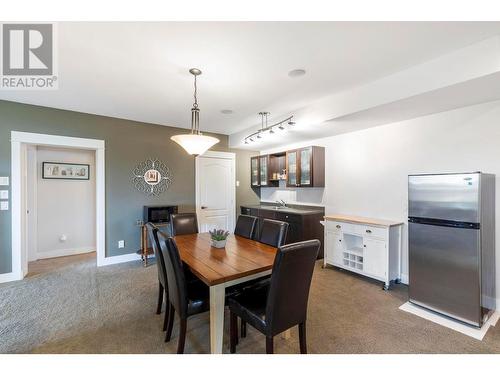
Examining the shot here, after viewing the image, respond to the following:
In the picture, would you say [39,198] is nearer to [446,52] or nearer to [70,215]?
[70,215]

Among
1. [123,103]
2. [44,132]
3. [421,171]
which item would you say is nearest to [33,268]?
[44,132]

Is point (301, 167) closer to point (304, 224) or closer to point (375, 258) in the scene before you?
point (304, 224)

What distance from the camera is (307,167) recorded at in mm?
4418

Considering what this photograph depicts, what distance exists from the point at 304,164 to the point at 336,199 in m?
0.84

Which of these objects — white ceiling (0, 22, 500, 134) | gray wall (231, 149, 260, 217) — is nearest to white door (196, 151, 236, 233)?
gray wall (231, 149, 260, 217)

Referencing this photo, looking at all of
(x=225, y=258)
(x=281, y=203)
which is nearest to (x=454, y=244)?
(x=225, y=258)

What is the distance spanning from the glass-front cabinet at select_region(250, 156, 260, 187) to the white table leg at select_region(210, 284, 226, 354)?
154 inches

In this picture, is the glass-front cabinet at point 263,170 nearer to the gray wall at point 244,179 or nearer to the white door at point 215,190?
the gray wall at point 244,179

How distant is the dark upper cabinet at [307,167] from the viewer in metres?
4.35

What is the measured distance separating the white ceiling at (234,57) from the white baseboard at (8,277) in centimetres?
243

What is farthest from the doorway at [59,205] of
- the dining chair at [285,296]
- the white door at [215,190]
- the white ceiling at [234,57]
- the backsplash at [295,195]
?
the dining chair at [285,296]

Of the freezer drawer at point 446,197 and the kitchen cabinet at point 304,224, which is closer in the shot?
the freezer drawer at point 446,197

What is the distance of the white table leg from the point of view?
176 cm

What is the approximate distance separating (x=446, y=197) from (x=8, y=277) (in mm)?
5524
